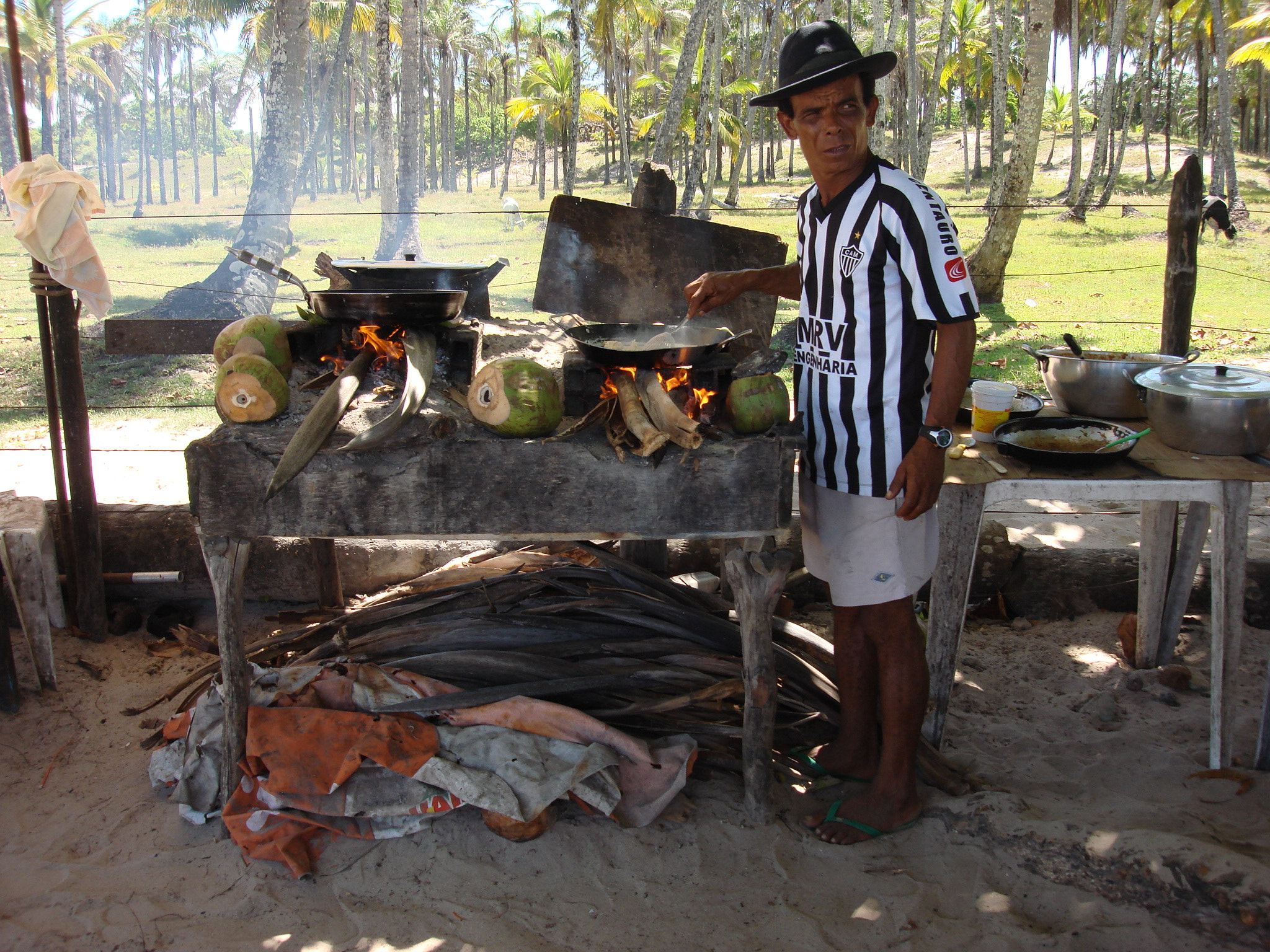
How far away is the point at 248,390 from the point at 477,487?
727mm

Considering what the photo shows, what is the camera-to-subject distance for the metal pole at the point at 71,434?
3.52 meters

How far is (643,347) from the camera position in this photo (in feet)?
8.38

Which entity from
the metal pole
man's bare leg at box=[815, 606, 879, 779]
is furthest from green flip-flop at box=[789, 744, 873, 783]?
the metal pole

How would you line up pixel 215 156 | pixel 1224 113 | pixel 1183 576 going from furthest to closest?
1. pixel 215 156
2. pixel 1224 113
3. pixel 1183 576

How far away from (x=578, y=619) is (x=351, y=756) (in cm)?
91

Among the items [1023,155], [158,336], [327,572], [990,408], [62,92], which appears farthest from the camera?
[62,92]

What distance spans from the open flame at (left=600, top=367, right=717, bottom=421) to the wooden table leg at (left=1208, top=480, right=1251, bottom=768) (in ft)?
5.40

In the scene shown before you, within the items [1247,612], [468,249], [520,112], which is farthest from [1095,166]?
[1247,612]

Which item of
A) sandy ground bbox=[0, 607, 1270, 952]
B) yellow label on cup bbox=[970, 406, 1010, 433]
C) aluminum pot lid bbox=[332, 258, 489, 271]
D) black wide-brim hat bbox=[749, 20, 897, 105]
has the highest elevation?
black wide-brim hat bbox=[749, 20, 897, 105]

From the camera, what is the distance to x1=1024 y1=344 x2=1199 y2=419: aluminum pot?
3.16 meters

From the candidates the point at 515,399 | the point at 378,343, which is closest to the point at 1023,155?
the point at 378,343

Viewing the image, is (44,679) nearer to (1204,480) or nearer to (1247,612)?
(1204,480)

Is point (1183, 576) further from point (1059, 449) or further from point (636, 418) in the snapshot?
point (636, 418)

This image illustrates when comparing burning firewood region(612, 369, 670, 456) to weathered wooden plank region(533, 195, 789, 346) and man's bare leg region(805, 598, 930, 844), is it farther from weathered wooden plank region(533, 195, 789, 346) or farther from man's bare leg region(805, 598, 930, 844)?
weathered wooden plank region(533, 195, 789, 346)
